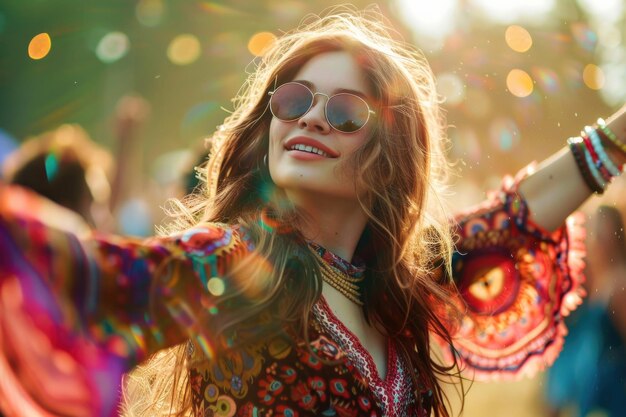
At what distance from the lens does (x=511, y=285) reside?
2734 mm

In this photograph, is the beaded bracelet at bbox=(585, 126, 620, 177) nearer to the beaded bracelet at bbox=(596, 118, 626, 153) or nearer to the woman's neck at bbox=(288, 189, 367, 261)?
the beaded bracelet at bbox=(596, 118, 626, 153)

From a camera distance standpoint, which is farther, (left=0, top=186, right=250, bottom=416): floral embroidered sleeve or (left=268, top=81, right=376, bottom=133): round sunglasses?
(left=268, top=81, right=376, bottom=133): round sunglasses

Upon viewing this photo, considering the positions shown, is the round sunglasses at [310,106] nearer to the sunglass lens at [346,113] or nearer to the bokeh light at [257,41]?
the sunglass lens at [346,113]

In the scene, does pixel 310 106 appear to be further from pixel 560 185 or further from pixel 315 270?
pixel 560 185

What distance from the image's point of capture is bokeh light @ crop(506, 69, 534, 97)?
909 cm

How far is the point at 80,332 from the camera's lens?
1484mm

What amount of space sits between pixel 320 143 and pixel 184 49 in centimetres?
1618

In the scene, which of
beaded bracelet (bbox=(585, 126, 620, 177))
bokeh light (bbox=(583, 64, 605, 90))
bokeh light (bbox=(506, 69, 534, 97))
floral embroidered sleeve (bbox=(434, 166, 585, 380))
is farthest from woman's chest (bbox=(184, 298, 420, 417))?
bokeh light (bbox=(583, 64, 605, 90))

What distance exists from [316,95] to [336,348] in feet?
2.10

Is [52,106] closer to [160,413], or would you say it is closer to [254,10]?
[254,10]

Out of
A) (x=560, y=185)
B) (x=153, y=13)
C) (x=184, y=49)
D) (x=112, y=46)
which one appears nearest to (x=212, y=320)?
(x=560, y=185)

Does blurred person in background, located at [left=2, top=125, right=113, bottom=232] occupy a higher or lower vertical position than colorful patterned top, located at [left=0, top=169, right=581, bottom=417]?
lower

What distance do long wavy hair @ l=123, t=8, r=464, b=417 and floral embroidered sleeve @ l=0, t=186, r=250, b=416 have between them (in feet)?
Result: 1.51

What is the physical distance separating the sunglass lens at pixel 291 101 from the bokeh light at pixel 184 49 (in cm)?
1589
